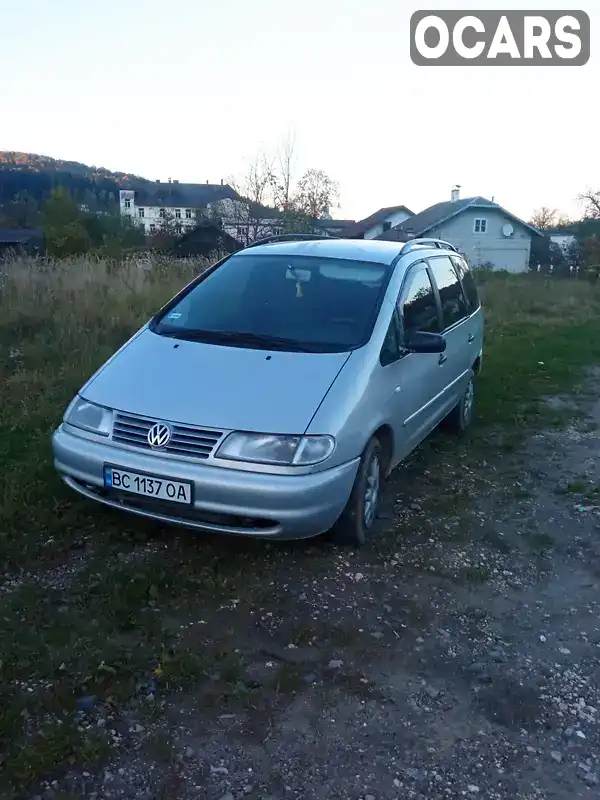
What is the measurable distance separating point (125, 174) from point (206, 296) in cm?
7168

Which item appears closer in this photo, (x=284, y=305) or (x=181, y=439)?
(x=181, y=439)

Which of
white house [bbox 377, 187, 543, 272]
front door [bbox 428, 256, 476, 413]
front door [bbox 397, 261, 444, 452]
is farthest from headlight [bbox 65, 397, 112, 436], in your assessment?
white house [bbox 377, 187, 543, 272]

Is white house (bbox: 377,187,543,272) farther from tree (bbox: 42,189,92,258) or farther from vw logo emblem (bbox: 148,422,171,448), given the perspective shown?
vw logo emblem (bbox: 148,422,171,448)

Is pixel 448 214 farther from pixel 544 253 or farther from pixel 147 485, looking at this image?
pixel 147 485

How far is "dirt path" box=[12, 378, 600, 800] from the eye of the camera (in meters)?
2.44

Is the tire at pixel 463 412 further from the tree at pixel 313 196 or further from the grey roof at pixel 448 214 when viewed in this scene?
the grey roof at pixel 448 214

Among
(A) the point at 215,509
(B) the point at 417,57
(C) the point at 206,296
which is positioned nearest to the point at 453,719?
(A) the point at 215,509

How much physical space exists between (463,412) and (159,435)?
387cm

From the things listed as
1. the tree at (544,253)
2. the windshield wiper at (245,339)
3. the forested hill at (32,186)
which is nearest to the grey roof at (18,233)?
the forested hill at (32,186)

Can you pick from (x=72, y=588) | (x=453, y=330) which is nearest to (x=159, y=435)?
(x=72, y=588)

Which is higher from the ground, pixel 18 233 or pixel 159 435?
pixel 18 233

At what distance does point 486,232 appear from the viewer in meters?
50.0

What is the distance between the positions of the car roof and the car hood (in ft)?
3.98

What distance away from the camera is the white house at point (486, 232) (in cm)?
4903
